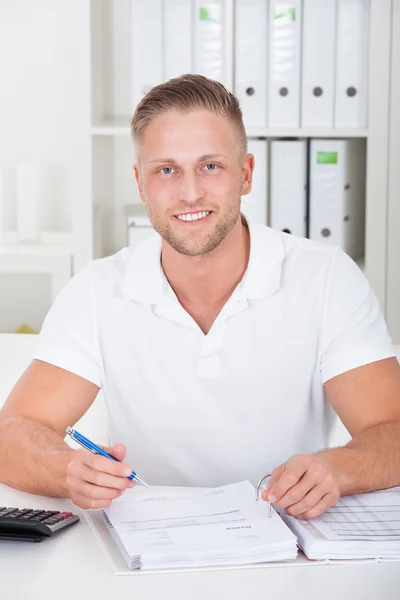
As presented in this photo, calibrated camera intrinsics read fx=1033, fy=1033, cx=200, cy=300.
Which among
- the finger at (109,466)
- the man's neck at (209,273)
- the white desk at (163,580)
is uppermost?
the man's neck at (209,273)

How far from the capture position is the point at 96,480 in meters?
1.25

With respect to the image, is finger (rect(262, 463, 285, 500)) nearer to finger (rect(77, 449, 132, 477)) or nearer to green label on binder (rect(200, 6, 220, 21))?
finger (rect(77, 449, 132, 477))

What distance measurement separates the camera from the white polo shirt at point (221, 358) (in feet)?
5.36

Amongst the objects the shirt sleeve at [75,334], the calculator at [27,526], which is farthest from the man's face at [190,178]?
the calculator at [27,526]

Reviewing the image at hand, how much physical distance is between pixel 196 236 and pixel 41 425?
39 cm

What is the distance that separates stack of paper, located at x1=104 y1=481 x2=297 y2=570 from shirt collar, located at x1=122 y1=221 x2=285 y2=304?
16.4 inches

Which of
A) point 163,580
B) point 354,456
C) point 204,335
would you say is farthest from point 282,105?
point 163,580

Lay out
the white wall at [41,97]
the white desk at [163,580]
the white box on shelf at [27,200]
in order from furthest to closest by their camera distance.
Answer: the white wall at [41,97], the white box on shelf at [27,200], the white desk at [163,580]

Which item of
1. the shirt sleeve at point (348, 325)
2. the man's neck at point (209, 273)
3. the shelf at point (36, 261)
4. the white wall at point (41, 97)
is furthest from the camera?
the white wall at point (41, 97)

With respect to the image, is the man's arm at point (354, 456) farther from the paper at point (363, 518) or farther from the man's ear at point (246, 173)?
the man's ear at point (246, 173)

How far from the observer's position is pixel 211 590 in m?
1.08

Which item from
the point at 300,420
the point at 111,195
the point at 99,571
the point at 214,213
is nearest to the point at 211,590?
the point at 99,571

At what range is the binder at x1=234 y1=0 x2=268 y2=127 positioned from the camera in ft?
9.62

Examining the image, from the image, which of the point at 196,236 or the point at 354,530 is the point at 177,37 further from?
the point at 354,530
